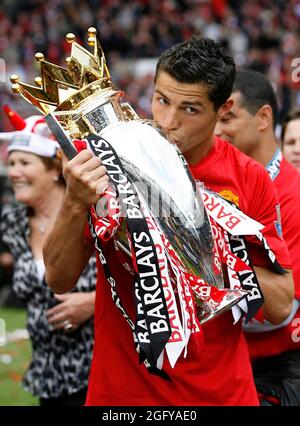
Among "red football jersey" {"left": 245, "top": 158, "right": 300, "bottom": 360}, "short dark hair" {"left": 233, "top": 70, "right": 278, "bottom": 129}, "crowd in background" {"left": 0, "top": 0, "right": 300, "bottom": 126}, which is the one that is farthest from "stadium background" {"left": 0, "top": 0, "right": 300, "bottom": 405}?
"red football jersey" {"left": 245, "top": 158, "right": 300, "bottom": 360}

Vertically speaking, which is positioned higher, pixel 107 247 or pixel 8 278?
pixel 107 247

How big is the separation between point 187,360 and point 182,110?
855 mm

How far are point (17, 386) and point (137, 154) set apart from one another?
5712mm

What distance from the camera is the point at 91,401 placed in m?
3.07

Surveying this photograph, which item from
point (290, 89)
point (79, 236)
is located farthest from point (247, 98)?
point (290, 89)

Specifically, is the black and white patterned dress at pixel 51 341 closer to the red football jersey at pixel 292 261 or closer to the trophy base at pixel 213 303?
the red football jersey at pixel 292 261

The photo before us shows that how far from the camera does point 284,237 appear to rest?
387 centimetres

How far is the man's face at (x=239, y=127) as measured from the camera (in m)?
4.29

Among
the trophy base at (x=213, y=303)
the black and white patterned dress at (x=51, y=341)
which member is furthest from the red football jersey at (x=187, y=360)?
the black and white patterned dress at (x=51, y=341)

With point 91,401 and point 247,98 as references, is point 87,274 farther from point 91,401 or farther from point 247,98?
point 91,401

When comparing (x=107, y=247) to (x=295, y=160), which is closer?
(x=107, y=247)

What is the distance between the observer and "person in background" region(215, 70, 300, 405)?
3878mm

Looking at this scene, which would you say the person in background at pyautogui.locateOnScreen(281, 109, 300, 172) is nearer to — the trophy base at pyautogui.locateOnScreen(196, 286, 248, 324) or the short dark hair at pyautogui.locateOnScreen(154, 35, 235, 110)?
the short dark hair at pyautogui.locateOnScreen(154, 35, 235, 110)

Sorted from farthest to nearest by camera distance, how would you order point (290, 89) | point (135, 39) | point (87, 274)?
1. point (135, 39)
2. point (290, 89)
3. point (87, 274)
